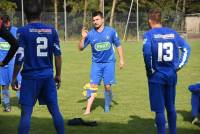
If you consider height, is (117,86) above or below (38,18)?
below

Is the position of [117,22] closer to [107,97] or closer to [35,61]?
[107,97]

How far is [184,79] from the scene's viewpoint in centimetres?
1688

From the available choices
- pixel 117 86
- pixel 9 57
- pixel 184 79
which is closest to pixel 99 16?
pixel 9 57

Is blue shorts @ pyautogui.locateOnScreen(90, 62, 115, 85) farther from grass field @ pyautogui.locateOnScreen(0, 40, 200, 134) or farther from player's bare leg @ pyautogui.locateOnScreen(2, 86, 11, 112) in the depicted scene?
player's bare leg @ pyautogui.locateOnScreen(2, 86, 11, 112)

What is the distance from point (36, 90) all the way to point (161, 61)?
1.93 meters

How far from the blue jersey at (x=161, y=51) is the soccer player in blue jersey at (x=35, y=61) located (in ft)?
4.44

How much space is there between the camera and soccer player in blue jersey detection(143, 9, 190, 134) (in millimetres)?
7719

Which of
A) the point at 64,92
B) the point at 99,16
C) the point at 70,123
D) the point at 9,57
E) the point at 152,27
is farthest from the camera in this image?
the point at 64,92

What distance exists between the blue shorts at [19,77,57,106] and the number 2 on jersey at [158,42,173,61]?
5.44 ft

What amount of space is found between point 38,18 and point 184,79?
33.7 feet

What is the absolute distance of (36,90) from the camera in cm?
741

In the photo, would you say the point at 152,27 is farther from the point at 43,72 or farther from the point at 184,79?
the point at 184,79

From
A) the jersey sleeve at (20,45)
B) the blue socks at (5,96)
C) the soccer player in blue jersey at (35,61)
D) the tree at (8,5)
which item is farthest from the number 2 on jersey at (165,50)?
the tree at (8,5)

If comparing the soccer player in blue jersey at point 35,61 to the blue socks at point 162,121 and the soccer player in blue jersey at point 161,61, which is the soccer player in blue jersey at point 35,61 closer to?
the soccer player in blue jersey at point 161,61
